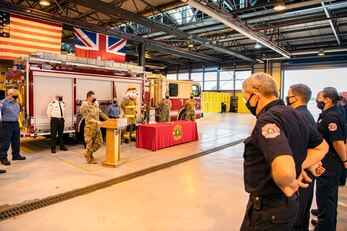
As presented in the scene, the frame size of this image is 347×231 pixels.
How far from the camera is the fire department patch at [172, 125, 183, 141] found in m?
8.67

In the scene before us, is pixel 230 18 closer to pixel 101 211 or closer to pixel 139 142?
pixel 139 142

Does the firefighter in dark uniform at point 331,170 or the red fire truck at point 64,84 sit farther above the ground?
the red fire truck at point 64,84

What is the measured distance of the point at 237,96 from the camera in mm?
28016

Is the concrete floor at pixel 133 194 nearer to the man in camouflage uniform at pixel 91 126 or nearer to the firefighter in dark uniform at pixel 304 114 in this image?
the man in camouflage uniform at pixel 91 126

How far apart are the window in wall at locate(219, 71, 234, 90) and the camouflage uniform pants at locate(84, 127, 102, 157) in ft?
80.8

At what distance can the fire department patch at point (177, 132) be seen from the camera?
28.5 feet

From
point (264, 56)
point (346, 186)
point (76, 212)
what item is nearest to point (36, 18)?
point (76, 212)

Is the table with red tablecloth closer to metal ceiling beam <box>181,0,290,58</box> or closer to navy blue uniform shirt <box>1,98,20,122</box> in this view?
navy blue uniform shirt <box>1,98,20,122</box>

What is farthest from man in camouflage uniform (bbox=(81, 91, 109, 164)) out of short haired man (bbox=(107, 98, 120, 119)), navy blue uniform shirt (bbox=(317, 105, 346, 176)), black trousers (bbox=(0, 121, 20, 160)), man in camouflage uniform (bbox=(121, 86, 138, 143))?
navy blue uniform shirt (bbox=(317, 105, 346, 176))

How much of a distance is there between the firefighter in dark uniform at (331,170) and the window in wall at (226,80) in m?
26.5

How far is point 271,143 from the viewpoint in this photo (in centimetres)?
148

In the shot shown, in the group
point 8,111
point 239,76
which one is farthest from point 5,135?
point 239,76

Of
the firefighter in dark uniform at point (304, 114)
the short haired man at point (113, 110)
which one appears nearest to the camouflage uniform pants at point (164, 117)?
the short haired man at point (113, 110)

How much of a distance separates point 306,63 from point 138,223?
2404cm
